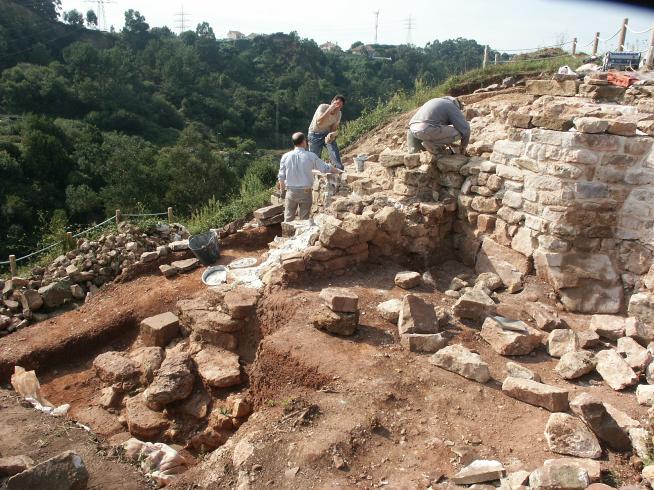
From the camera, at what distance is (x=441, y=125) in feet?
19.6

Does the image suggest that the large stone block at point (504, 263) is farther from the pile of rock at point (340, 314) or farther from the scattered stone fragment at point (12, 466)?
the scattered stone fragment at point (12, 466)

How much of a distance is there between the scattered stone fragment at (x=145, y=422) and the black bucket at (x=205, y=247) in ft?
8.27

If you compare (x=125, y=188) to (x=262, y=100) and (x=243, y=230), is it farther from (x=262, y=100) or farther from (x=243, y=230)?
(x=262, y=100)

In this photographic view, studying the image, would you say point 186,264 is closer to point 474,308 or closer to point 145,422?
point 145,422

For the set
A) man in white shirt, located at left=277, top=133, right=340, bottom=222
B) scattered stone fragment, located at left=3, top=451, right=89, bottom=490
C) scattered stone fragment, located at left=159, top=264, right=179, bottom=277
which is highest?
man in white shirt, located at left=277, top=133, right=340, bottom=222

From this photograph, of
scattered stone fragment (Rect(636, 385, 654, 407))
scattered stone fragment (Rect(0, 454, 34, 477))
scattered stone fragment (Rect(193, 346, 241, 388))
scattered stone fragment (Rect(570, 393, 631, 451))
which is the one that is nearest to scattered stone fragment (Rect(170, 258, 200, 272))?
scattered stone fragment (Rect(193, 346, 241, 388))

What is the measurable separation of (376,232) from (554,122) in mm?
2124

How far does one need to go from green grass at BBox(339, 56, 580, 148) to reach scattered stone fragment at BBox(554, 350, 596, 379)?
11.4 metres

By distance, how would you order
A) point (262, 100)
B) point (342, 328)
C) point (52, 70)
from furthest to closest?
point (262, 100), point (52, 70), point (342, 328)

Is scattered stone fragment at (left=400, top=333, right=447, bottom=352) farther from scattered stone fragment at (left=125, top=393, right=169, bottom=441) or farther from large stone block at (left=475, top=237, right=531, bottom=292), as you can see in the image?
scattered stone fragment at (left=125, top=393, right=169, bottom=441)

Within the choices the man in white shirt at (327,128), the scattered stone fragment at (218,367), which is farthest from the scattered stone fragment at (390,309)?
the man in white shirt at (327,128)

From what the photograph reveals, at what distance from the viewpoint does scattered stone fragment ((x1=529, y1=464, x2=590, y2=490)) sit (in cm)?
261

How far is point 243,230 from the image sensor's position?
7918 mm

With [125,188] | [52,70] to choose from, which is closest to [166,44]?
[52,70]
